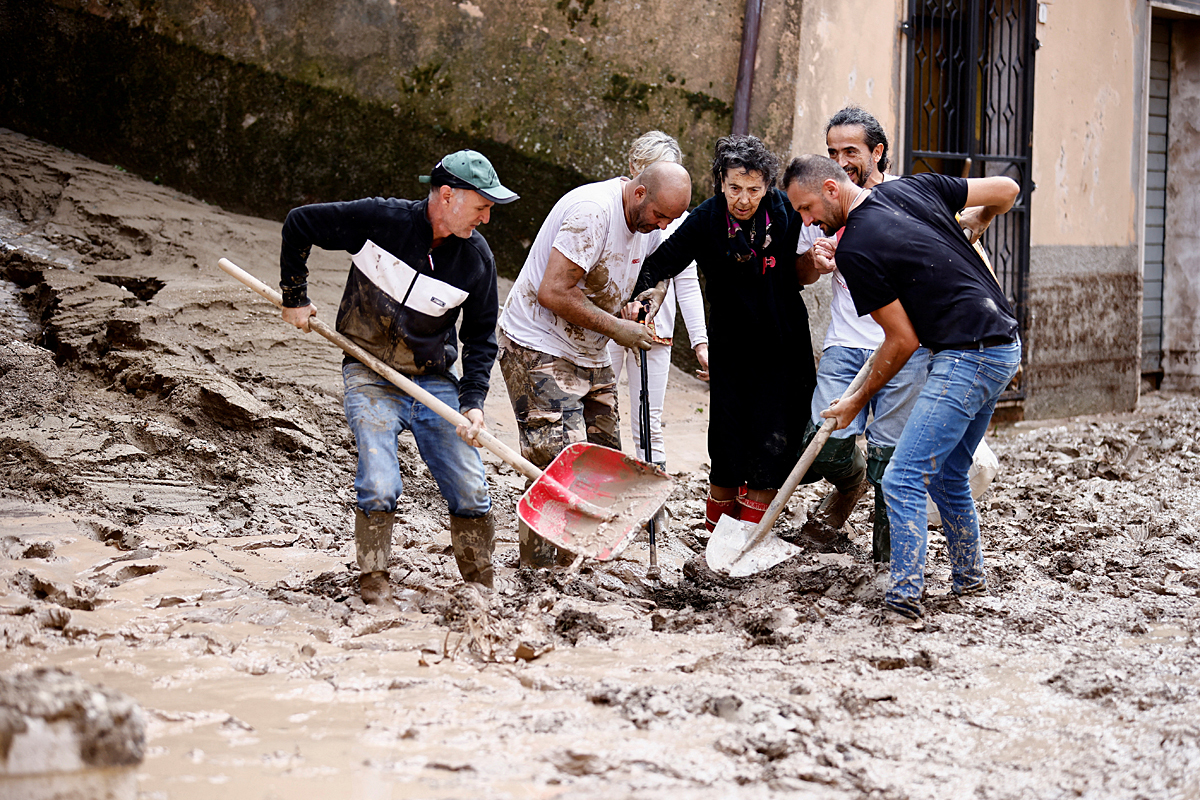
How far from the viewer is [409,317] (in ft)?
12.5

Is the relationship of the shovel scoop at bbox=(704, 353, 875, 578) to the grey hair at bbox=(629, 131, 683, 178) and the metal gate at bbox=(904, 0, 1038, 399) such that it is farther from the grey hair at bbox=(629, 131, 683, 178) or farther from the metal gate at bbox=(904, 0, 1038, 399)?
the metal gate at bbox=(904, 0, 1038, 399)

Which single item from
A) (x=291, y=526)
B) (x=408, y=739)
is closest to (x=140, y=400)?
(x=291, y=526)

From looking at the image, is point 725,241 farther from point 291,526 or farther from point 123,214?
point 123,214

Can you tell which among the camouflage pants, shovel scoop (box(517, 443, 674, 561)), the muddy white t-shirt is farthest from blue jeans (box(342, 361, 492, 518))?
the muddy white t-shirt

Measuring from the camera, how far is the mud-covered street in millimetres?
2434

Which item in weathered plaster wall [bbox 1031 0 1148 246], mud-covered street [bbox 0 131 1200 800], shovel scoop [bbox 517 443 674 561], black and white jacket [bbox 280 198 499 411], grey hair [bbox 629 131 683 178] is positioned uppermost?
weathered plaster wall [bbox 1031 0 1148 246]

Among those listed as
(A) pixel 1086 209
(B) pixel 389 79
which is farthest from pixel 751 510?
(A) pixel 1086 209

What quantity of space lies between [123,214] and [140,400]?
2.19m

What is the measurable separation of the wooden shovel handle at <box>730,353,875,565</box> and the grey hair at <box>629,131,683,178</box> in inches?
48.8

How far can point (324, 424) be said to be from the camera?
580cm

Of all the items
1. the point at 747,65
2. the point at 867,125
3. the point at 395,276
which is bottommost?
the point at 395,276

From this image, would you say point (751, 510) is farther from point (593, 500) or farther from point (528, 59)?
point (528, 59)

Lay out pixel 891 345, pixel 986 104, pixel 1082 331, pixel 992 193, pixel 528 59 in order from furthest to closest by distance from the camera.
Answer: pixel 1082 331 < pixel 986 104 < pixel 528 59 < pixel 992 193 < pixel 891 345

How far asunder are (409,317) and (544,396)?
0.73m
